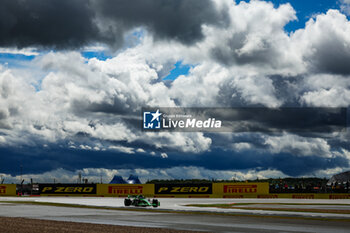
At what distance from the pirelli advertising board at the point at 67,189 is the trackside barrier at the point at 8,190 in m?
4.69

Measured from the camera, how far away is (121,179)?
7794cm

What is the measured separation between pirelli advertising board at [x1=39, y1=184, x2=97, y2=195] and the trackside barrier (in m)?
4.69

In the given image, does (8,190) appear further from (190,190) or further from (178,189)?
(190,190)

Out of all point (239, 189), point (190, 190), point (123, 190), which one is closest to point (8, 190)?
point (123, 190)

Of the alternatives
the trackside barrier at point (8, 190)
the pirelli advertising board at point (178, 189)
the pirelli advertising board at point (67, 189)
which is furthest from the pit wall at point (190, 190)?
the trackside barrier at point (8, 190)

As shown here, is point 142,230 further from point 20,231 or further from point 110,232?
point 20,231

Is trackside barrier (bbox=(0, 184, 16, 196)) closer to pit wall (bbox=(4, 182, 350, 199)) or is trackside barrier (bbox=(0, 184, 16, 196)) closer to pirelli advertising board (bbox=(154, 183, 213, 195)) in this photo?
pit wall (bbox=(4, 182, 350, 199))

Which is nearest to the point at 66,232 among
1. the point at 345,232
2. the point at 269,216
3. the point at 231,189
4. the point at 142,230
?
the point at 142,230

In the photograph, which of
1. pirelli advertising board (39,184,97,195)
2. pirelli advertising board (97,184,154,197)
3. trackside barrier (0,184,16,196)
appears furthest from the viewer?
trackside barrier (0,184,16,196)

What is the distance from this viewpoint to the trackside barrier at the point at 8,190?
70.3 meters

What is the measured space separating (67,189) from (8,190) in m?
9.76

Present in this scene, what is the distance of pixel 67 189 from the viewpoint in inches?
2689

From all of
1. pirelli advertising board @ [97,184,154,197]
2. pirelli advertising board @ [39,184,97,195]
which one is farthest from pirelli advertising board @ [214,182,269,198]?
pirelli advertising board @ [39,184,97,195]

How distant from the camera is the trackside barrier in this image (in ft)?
231
